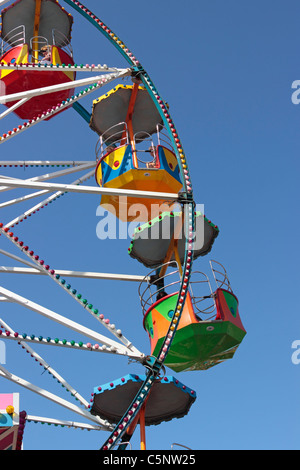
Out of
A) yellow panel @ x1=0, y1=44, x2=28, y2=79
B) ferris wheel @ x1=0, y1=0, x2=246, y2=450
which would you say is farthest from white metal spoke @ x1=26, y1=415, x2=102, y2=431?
yellow panel @ x1=0, y1=44, x2=28, y2=79

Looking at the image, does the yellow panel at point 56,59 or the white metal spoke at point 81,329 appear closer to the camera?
the white metal spoke at point 81,329

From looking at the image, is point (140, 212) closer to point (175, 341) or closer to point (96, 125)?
point (96, 125)

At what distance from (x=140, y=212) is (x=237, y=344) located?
3.36m

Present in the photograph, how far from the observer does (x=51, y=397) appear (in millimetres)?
11602

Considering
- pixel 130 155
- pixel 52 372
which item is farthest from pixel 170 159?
pixel 52 372

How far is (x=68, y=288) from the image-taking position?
34.8 feet

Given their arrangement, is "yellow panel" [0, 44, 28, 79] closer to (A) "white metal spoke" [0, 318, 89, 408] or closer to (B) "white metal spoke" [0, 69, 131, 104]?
(B) "white metal spoke" [0, 69, 131, 104]

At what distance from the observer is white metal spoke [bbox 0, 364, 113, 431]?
11.4 m

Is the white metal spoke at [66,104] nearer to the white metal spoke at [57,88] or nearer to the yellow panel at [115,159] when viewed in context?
the white metal spoke at [57,88]

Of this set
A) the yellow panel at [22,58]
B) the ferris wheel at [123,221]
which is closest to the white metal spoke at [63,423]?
the ferris wheel at [123,221]

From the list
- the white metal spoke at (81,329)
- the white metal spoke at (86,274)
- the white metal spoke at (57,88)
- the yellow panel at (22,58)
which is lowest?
the white metal spoke at (81,329)

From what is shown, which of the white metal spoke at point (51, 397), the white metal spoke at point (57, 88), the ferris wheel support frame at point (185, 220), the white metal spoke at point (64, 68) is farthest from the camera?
the white metal spoke at point (64, 68)

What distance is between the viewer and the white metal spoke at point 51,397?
1136cm

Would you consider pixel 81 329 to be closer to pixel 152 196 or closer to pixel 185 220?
pixel 152 196
